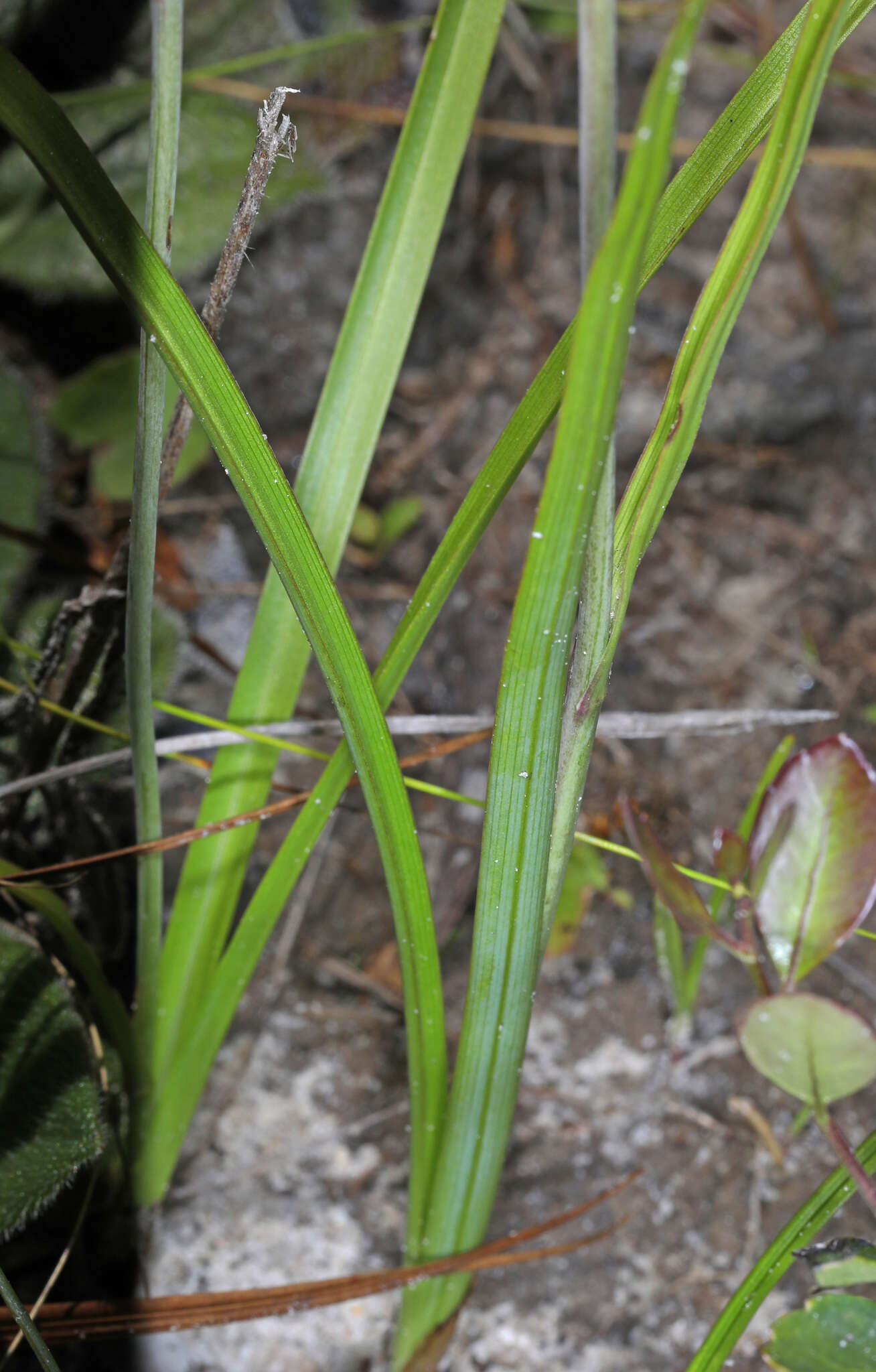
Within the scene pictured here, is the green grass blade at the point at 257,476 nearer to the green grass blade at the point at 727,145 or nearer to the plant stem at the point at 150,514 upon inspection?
the plant stem at the point at 150,514

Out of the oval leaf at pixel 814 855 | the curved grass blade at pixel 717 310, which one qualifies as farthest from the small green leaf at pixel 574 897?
the curved grass blade at pixel 717 310

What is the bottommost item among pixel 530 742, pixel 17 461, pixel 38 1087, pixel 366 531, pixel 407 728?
pixel 38 1087

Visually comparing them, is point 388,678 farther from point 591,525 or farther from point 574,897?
point 574,897

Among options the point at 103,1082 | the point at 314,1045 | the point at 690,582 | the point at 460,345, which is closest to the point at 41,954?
the point at 103,1082

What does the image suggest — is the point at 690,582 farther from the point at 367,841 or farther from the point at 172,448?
the point at 172,448

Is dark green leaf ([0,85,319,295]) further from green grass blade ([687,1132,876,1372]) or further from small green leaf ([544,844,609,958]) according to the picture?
green grass blade ([687,1132,876,1372])

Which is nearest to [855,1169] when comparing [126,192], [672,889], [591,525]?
[672,889]

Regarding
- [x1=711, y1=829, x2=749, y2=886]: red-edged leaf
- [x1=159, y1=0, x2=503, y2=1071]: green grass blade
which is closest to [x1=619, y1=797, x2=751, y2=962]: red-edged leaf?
[x1=711, y1=829, x2=749, y2=886]: red-edged leaf
